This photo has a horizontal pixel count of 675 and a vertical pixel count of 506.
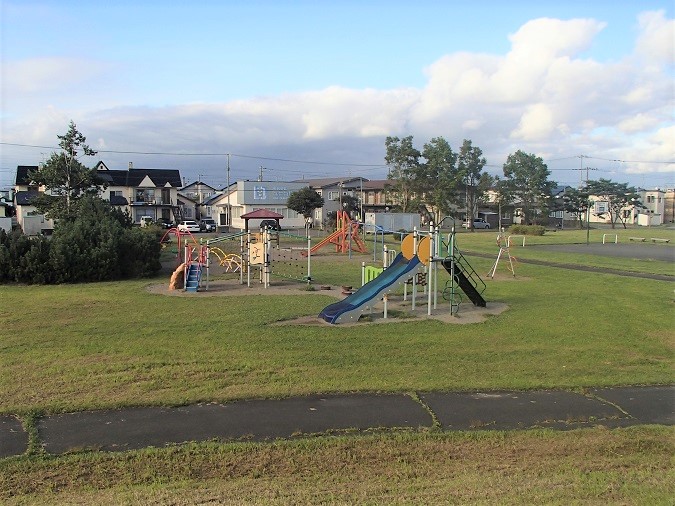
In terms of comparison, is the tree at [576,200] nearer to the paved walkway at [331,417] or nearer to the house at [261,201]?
the house at [261,201]

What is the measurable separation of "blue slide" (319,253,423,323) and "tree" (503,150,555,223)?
60.6 metres

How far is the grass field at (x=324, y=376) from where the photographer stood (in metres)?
4.76

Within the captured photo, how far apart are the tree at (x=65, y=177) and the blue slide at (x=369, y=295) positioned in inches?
709

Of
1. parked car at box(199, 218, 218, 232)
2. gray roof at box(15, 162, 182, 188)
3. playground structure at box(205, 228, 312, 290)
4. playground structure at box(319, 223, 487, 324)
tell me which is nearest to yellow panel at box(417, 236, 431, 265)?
playground structure at box(319, 223, 487, 324)

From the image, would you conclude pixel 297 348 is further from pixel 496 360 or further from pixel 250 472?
pixel 250 472

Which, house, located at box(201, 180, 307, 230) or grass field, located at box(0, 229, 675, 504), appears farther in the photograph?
house, located at box(201, 180, 307, 230)

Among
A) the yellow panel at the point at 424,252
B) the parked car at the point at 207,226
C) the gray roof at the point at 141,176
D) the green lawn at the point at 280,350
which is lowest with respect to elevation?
the green lawn at the point at 280,350

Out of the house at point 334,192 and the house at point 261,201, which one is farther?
the house at point 334,192

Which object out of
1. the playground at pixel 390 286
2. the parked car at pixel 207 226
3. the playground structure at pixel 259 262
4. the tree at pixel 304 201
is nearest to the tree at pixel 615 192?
the tree at pixel 304 201

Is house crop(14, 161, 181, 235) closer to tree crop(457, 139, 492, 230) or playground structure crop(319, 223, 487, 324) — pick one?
tree crop(457, 139, 492, 230)

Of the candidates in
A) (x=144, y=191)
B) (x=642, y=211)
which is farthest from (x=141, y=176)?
(x=642, y=211)

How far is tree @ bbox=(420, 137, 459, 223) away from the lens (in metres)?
61.8

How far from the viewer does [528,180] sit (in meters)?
70.6

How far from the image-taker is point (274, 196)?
64.9 metres
